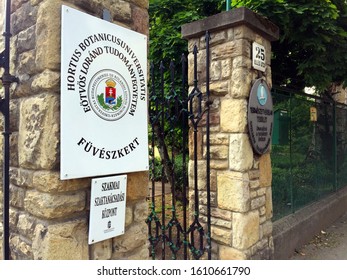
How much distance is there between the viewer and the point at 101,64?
1.64 metres

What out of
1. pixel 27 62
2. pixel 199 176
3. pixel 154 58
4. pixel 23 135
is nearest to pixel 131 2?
pixel 27 62

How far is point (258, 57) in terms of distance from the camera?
113 inches

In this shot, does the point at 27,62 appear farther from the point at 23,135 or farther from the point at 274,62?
the point at 274,62

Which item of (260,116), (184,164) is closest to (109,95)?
(184,164)

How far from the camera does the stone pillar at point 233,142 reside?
2.66 m

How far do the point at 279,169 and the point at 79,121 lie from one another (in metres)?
3.10

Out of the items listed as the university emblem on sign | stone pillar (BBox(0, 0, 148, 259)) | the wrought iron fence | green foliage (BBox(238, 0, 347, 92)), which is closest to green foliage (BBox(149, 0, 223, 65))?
green foliage (BBox(238, 0, 347, 92))

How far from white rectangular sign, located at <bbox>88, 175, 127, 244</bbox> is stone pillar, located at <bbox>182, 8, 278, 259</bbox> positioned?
49.5 inches

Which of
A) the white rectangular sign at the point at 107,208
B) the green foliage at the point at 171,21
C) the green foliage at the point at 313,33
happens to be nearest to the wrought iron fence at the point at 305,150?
the green foliage at the point at 313,33

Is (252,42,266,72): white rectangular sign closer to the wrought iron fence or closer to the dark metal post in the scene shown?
the wrought iron fence

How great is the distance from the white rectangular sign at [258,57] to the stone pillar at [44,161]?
1.36 metres

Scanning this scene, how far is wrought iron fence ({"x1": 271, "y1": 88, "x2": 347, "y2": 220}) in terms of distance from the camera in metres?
3.96

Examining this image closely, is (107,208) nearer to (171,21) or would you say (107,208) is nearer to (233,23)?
(233,23)

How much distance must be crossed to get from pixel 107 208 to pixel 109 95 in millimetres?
624
